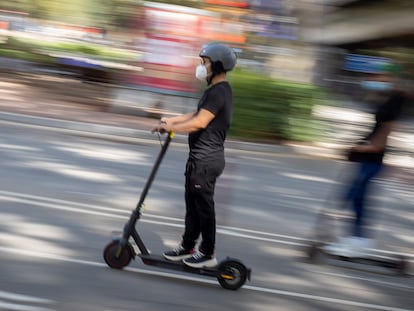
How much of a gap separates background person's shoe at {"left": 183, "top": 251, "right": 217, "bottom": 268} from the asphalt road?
0.19m

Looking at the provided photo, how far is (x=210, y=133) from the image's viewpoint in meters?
5.60

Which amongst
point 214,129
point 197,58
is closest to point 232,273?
point 214,129

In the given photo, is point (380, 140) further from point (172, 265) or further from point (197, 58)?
point (197, 58)

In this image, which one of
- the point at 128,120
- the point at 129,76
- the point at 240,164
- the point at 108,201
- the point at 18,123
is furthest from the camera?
the point at 129,76

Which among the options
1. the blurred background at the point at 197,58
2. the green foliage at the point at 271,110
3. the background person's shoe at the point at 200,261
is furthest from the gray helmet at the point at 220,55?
the green foliage at the point at 271,110

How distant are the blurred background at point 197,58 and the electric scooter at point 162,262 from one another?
25.3ft

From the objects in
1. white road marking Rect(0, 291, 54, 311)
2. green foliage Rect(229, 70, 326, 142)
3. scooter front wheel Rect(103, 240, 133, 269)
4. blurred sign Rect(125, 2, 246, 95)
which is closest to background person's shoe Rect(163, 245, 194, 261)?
scooter front wheel Rect(103, 240, 133, 269)

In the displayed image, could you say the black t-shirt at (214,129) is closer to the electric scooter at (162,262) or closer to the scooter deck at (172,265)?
A: the electric scooter at (162,262)

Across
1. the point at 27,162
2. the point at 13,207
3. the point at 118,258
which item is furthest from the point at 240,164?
the point at 118,258

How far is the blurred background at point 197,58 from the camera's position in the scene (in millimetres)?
15711

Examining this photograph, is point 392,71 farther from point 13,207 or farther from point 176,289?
point 13,207

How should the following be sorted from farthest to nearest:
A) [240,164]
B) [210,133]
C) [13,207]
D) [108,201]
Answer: [240,164]
[108,201]
[13,207]
[210,133]

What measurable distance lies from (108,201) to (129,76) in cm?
1242

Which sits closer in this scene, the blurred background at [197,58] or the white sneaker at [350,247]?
the white sneaker at [350,247]
